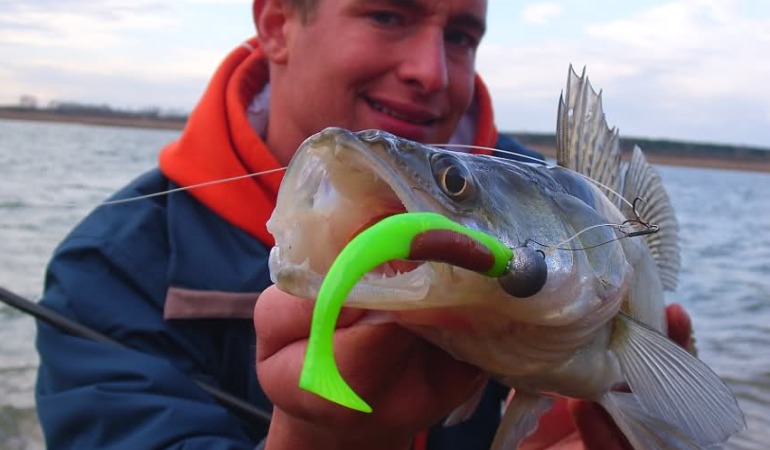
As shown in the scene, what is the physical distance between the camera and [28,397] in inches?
172

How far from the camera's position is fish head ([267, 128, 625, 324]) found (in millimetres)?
969

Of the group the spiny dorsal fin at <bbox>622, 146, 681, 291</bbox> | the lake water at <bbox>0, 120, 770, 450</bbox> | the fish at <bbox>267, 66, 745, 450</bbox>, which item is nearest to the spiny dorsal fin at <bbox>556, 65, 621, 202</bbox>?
the spiny dorsal fin at <bbox>622, 146, 681, 291</bbox>

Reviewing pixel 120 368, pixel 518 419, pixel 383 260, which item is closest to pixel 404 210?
pixel 383 260

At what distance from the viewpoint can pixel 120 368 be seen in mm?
1999

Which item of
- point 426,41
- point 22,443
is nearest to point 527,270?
point 426,41

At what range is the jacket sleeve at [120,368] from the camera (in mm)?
1920

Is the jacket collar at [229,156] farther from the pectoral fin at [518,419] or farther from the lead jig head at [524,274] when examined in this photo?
the lead jig head at [524,274]

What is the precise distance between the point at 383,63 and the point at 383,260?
59.7 inches

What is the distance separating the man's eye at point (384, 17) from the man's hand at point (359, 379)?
1.26 metres

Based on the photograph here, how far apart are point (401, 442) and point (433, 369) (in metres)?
0.20

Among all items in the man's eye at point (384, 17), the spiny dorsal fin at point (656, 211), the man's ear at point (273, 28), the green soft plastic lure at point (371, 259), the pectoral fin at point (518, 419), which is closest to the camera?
the green soft plastic lure at point (371, 259)

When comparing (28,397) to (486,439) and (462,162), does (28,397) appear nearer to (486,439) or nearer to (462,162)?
(486,439)

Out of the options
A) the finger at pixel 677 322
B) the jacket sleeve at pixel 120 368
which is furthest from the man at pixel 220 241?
the finger at pixel 677 322

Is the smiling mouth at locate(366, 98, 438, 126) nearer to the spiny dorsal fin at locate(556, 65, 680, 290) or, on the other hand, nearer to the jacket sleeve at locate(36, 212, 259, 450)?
the spiny dorsal fin at locate(556, 65, 680, 290)
